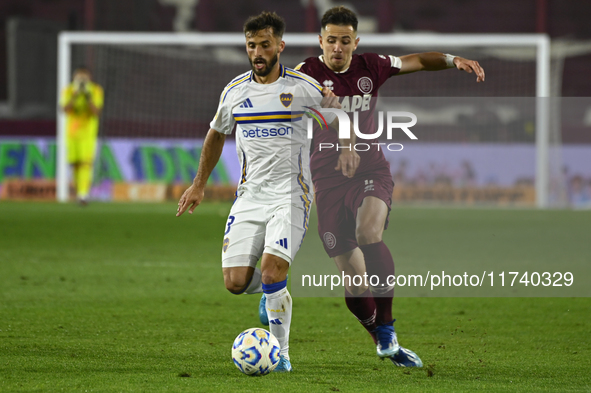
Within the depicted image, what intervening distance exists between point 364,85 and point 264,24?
0.78 metres

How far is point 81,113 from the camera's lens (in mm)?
14078

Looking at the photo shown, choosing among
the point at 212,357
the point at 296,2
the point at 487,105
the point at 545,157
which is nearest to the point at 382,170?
the point at 212,357

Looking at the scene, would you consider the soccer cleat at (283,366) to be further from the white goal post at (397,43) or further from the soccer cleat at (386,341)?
the white goal post at (397,43)

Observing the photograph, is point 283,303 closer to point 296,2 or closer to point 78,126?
point 78,126

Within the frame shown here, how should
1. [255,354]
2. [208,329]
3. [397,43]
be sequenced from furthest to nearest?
[397,43]
[208,329]
[255,354]

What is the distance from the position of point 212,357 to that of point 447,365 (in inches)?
45.9

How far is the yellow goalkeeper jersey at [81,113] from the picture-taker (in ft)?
45.3

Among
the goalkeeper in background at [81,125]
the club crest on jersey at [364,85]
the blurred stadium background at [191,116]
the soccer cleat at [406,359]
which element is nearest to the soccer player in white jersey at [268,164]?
the club crest on jersey at [364,85]

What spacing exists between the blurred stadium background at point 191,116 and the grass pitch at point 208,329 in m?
4.99

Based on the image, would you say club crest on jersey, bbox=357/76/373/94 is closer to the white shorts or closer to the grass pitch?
the white shorts

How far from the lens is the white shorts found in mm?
4141

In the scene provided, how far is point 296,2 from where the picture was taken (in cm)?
2239

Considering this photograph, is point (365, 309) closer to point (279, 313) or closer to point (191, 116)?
point (279, 313)

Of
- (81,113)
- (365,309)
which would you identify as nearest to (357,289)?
(365,309)
